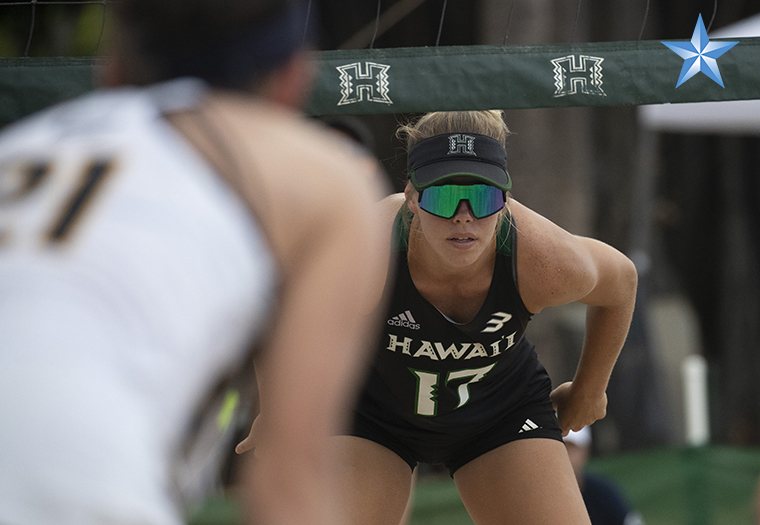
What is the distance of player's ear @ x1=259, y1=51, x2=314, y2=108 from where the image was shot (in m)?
1.71

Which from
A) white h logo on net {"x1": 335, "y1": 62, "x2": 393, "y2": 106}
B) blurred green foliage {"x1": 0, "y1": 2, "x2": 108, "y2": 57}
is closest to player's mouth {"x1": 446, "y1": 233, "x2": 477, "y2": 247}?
white h logo on net {"x1": 335, "y1": 62, "x2": 393, "y2": 106}

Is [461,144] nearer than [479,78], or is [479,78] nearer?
[461,144]

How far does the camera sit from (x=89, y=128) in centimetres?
164

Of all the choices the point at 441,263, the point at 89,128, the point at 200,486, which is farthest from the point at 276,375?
the point at 441,263

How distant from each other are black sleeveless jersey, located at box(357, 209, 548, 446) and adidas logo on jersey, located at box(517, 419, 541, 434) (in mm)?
71

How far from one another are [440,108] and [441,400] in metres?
0.91

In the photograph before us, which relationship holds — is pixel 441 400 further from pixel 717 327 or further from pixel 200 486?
pixel 717 327

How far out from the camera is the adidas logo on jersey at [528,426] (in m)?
4.27

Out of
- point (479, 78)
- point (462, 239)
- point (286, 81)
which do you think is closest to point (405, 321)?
point (462, 239)

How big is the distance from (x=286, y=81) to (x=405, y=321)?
2428mm

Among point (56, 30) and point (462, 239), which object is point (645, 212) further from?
point (462, 239)

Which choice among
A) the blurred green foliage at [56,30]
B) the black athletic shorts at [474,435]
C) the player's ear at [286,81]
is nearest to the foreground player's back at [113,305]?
the player's ear at [286,81]

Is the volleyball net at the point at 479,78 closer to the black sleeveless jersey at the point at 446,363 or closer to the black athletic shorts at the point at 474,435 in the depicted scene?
the black sleeveless jersey at the point at 446,363

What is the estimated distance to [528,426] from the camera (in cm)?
428
